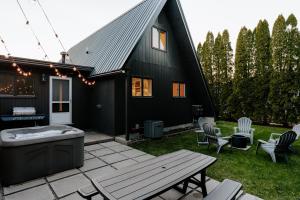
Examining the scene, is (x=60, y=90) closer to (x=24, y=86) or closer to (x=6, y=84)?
(x=24, y=86)

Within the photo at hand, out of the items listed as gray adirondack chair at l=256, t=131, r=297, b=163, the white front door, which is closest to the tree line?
gray adirondack chair at l=256, t=131, r=297, b=163

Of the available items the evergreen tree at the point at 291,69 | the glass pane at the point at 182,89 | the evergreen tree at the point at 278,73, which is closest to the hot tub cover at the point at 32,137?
the glass pane at the point at 182,89

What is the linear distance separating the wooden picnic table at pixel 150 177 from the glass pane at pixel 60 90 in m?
6.17

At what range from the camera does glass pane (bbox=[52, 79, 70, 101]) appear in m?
6.92

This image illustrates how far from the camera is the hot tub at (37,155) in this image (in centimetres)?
303

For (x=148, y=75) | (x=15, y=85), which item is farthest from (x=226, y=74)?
(x=15, y=85)

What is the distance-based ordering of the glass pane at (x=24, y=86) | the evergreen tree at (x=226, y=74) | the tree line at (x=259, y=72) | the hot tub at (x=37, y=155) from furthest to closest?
the evergreen tree at (x=226, y=74) < the tree line at (x=259, y=72) < the glass pane at (x=24, y=86) < the hot tub at (x=37, y=155)

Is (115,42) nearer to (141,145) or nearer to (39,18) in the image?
(39,18)

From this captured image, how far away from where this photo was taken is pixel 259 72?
33.2ft

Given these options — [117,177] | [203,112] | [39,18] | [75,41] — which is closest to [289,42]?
[203,112]

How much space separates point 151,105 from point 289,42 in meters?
8.58

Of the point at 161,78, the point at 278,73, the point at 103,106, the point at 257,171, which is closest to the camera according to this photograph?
the point at 257,171

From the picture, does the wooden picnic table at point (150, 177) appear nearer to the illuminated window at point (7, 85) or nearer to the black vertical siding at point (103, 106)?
the black vertical siding at point (103, 106)

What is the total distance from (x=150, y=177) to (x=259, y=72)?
11.1 metres
